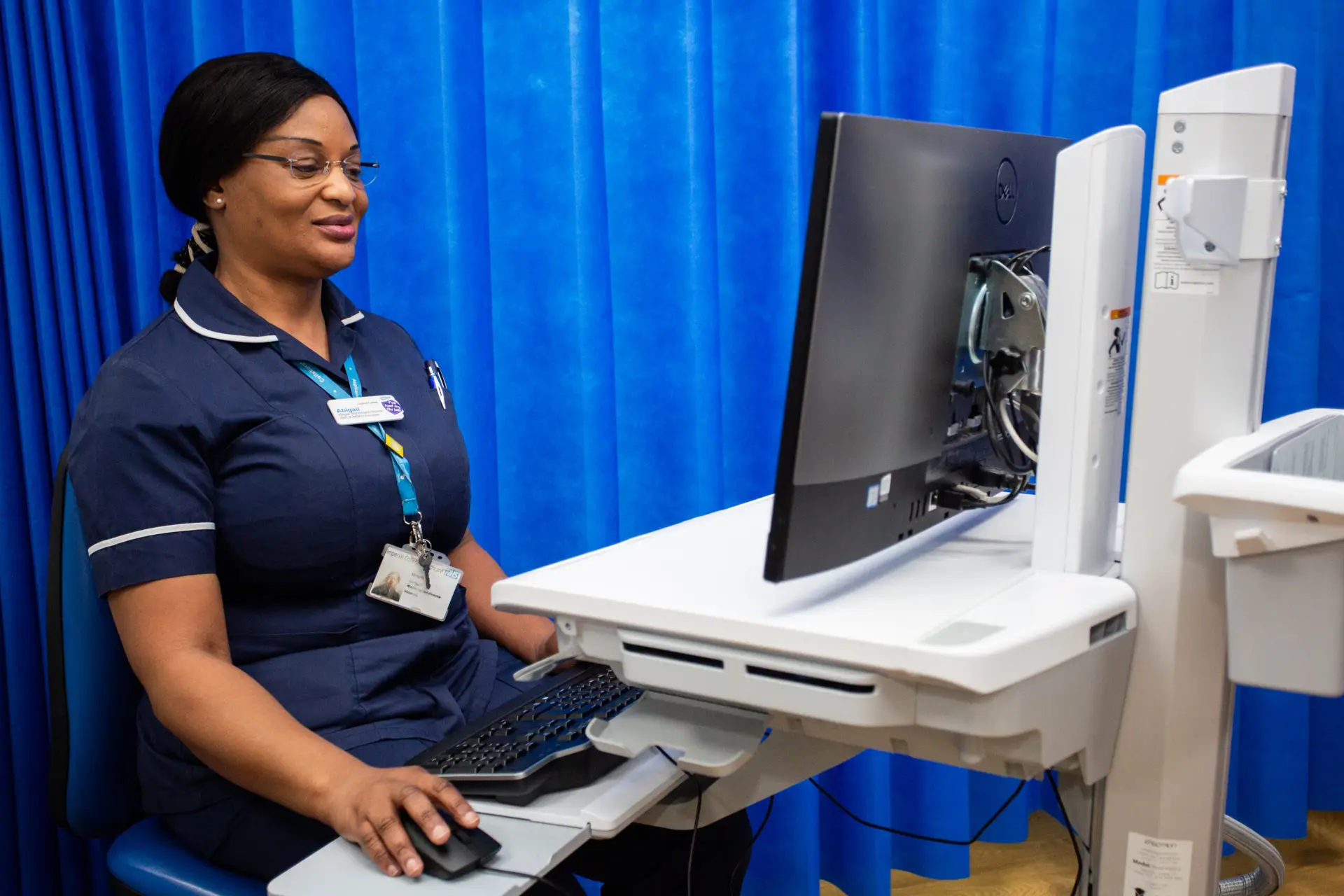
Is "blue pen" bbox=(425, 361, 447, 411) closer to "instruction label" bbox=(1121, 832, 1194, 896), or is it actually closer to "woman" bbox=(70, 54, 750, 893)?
"woman" bbox=(70, 54, 750, 893)

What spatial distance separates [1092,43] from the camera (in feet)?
6.22

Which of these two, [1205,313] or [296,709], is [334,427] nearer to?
[296,709]

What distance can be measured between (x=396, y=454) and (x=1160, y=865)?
92cm

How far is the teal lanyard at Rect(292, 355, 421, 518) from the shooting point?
1.38 metres

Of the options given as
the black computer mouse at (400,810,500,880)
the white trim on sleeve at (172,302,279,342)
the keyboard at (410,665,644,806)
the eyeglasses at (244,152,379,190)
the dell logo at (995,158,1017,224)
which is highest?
the eyeglasses at (244,152,379,190)

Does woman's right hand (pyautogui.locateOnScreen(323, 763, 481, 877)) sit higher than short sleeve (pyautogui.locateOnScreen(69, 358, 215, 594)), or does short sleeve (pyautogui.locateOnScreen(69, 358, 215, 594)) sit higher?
short sleeve (pyautogui.locateOnScreen(69, 358, 215, 594))

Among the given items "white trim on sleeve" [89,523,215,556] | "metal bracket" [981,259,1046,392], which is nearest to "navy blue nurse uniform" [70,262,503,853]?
"white trim on sleeve" [89,523,215,556]

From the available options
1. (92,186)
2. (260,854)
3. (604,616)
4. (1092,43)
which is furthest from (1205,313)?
(92,186)

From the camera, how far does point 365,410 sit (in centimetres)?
138

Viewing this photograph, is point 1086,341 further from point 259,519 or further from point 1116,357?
point 259,519

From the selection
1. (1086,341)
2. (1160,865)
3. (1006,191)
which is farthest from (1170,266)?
(1160,865)

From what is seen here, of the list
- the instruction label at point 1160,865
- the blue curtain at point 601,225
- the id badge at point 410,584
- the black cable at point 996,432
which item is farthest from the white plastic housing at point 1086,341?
the blue curtain at point 601,225

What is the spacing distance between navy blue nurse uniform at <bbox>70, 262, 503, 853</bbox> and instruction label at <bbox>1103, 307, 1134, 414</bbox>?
2.62 ft

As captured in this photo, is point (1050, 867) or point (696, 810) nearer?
point (696, 810)
